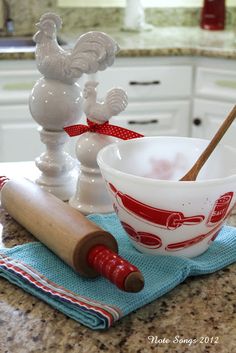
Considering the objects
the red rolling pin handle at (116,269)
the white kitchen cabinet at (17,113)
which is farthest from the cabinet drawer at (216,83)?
the red rolling pin handle at (116,269)

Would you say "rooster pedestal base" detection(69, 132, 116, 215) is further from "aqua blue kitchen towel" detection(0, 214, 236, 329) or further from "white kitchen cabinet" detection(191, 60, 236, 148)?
"white kitchen cabinet" detection(191, 60, 236, 148)

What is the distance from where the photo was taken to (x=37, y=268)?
0.73 m

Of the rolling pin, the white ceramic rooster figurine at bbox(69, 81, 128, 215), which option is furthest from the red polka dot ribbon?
the rolling pin

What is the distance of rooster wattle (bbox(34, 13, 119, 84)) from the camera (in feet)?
2.94

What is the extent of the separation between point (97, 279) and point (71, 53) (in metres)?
0.39

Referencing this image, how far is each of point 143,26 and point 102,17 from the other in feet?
0.81

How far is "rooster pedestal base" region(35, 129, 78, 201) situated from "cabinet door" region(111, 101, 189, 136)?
1356mm

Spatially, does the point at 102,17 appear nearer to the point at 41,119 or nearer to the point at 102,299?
the point at 41,119

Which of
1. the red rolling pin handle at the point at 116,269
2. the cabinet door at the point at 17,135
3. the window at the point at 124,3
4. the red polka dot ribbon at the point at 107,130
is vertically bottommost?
the cabinet door at the point at 17,135

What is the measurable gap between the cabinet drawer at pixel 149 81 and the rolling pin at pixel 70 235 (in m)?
1.47

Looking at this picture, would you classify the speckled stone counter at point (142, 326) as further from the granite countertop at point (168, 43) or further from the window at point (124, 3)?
the window at point (124, 3)

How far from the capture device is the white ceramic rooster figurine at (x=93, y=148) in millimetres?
894

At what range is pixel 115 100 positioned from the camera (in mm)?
890

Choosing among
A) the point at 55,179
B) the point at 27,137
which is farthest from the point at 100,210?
the point at 27,137
